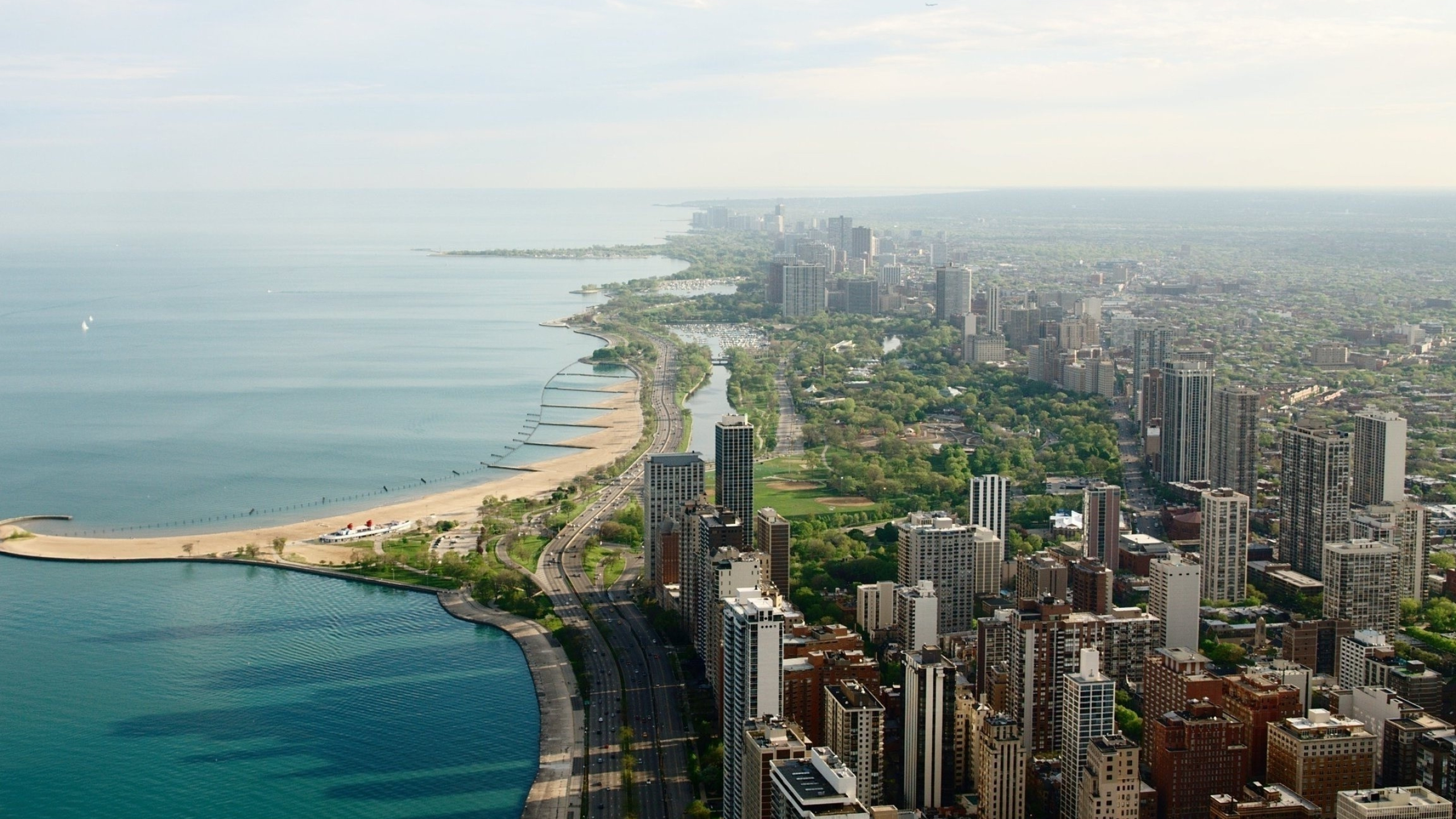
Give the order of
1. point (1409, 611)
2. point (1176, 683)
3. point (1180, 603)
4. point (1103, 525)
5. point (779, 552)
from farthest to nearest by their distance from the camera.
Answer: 1. point (1103, 525)
2. point (779, 552)
3. point (1409, 611)
4. point (1180, 603)
5. point (1176, 683)

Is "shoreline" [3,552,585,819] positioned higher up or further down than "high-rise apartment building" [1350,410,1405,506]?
further down

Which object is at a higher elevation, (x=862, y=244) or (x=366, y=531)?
(x=862, y=244)

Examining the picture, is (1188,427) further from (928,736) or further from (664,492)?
(928,736)

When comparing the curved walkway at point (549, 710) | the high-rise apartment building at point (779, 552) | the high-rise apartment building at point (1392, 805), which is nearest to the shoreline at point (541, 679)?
the curved walkway at point (549, 710)

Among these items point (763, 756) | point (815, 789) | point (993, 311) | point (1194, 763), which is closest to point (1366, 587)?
point (1194, 763)

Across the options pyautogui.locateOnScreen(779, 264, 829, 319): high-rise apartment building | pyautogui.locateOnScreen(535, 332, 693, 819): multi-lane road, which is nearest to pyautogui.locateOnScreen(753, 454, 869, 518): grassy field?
pyautogui.locateOnScreen(535, 332, 693, 819): multi-lane road

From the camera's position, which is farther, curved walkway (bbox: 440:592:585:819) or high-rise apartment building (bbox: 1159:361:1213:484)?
high-rise apartment building (bbox: 1159:361:1213:484)

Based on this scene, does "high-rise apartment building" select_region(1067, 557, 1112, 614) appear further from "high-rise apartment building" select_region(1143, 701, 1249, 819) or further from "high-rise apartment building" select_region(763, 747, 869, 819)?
"high-rise apartment building" select_region(763, 747, 869, 819)

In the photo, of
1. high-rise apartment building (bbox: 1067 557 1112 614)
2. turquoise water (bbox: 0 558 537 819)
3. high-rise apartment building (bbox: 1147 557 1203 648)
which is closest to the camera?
turquoise water (bbox: 0 558 537 819)
